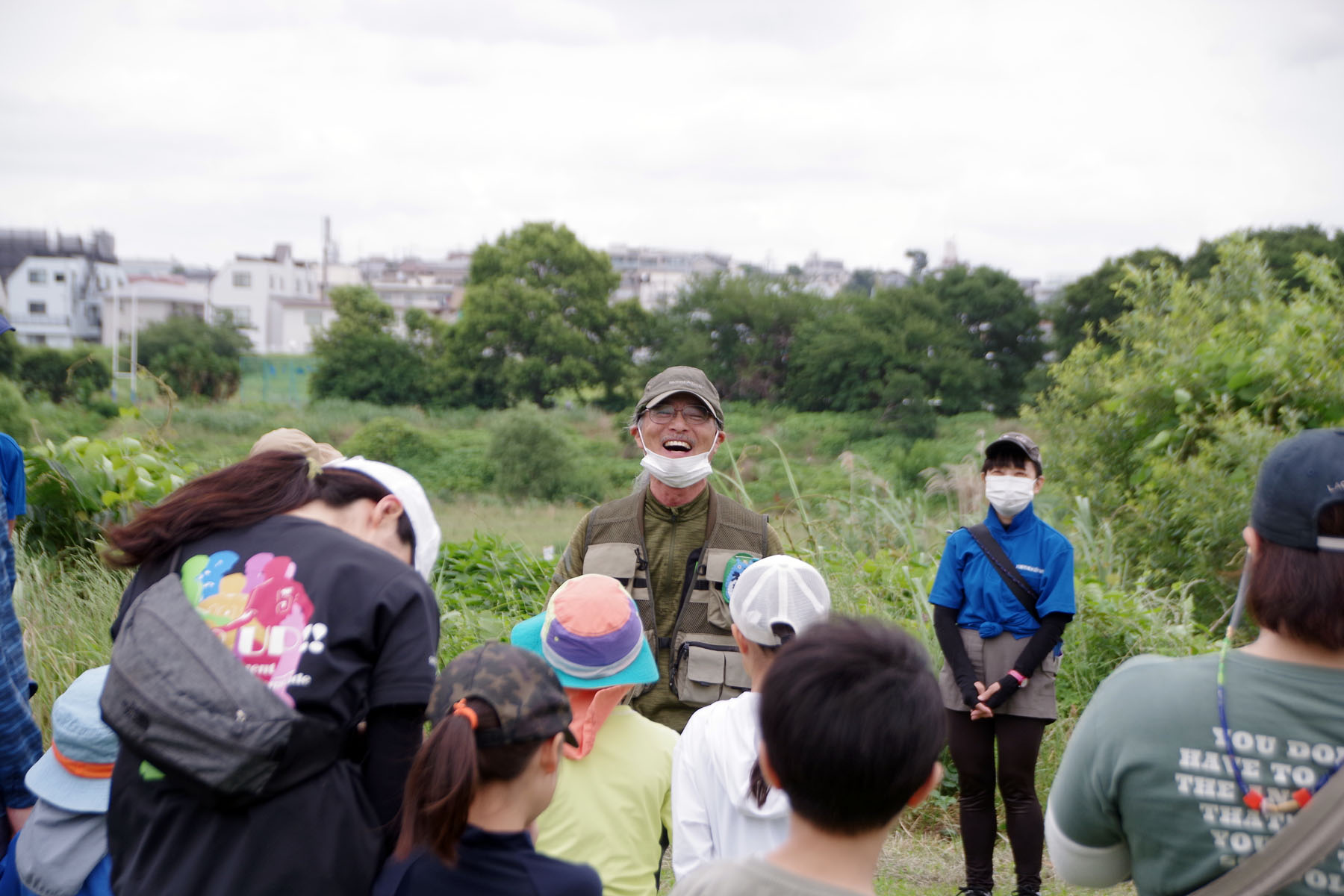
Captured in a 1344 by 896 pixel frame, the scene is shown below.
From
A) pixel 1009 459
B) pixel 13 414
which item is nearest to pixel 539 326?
pixel 13 414

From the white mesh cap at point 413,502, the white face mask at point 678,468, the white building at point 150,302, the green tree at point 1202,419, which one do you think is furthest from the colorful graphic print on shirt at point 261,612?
the white building at point 150,302

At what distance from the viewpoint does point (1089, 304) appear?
3847 cm

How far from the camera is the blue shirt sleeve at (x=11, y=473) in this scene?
334cm

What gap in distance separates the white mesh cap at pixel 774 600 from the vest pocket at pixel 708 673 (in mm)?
969

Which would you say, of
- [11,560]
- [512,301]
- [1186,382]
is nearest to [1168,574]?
[1186,382]

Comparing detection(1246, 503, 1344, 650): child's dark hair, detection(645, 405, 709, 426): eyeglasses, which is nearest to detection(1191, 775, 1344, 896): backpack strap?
detection(1246, 503, 1344, 650): child's dark hair

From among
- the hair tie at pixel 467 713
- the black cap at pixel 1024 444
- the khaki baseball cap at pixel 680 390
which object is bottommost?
the hair tie at pixel 467 713

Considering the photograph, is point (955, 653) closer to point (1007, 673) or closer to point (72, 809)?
point (1007, 673)

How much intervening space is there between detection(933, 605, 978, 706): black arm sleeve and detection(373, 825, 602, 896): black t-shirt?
2.59 metres

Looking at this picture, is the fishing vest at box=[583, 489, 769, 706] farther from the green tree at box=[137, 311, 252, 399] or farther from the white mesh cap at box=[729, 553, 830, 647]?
the green tree at box=[137, 311, 252, 399]

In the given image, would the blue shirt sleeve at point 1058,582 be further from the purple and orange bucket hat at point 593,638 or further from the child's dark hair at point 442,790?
the child's dark hair at point 442,790

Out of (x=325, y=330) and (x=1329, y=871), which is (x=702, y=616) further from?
(x=325, y=330)

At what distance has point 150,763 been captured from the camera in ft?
5.55

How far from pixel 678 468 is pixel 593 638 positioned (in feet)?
4.31
